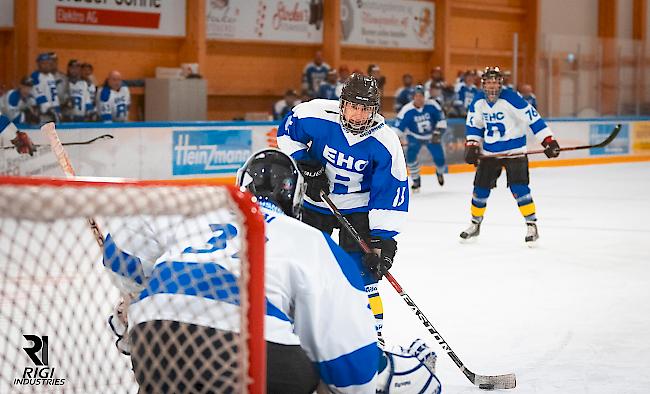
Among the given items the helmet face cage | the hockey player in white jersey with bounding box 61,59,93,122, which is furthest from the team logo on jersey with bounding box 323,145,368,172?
the hockey player in white jersey with bounding box 61,59,93,122

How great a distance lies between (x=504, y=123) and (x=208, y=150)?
412cm

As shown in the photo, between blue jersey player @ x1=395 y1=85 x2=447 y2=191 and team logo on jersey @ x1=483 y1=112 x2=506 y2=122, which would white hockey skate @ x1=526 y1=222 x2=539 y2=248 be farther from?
blue jersey player @ x1=395 y1=85 x2=447 y2=191

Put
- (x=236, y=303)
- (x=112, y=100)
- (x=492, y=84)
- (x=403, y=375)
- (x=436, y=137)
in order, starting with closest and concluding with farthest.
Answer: (x=236, y=303)
(x=403, y=375)
(x=492, y=84)
(x=436, y=137)
(x=112, y=100)

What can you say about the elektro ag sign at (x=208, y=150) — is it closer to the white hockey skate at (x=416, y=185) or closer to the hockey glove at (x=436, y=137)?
the white hockey skate at (x=416, y=185)

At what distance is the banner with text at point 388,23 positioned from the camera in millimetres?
16328

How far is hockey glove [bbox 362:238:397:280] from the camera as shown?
369cm

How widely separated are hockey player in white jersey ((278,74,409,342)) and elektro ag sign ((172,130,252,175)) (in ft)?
21.5

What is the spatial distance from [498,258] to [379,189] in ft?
10.6

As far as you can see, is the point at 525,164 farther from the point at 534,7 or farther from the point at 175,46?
the point at 534,7

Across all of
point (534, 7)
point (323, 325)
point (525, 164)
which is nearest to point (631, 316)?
point (525, 164)

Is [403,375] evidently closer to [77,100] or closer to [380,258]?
[380,258]

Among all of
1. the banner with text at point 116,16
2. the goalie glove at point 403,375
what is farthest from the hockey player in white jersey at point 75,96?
the goalie glove at point 403,375

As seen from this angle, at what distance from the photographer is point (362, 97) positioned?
398cm

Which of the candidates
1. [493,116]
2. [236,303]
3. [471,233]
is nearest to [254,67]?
[493,116]
